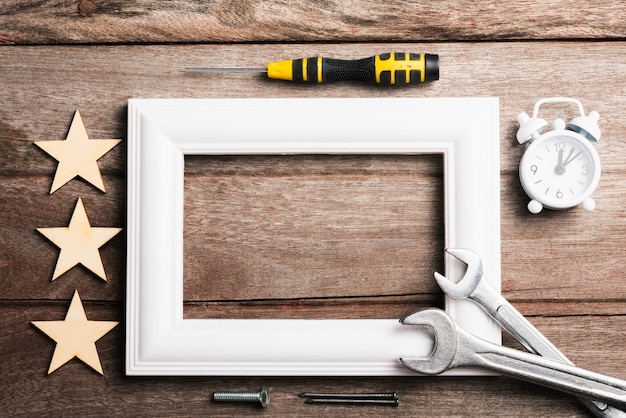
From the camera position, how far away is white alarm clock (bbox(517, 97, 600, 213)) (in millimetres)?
651

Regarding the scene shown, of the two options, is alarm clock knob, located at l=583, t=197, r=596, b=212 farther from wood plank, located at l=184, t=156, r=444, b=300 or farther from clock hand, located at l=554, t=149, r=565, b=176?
A: wood plank, located at l=184, t=156, r=444, b=300

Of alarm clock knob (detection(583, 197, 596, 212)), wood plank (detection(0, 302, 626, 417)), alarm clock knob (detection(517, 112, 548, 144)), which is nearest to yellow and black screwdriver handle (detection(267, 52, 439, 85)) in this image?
alarm clock knob (detection(517, 112, 548, 144))

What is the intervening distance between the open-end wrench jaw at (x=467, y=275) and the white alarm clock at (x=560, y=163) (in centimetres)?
9

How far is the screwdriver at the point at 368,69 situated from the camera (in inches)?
26.2

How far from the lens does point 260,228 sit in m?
0.69

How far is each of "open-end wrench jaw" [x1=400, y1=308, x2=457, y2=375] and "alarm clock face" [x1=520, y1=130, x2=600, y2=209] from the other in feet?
0.58

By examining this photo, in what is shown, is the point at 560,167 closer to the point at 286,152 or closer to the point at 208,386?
the point at 286,152

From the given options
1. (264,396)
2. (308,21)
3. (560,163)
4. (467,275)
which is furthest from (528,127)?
(264,396)

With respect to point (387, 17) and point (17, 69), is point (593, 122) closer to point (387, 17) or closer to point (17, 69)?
point (387, 17)

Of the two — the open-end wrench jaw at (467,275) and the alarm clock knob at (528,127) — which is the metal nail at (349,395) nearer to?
the open-end wrench jaw at (467,275)

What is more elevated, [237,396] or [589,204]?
[589,204]

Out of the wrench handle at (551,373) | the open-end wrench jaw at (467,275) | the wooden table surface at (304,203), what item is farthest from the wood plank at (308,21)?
the wrench handle at (551,373)

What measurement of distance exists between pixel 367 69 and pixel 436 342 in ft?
1.06

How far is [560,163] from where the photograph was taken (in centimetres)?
66
